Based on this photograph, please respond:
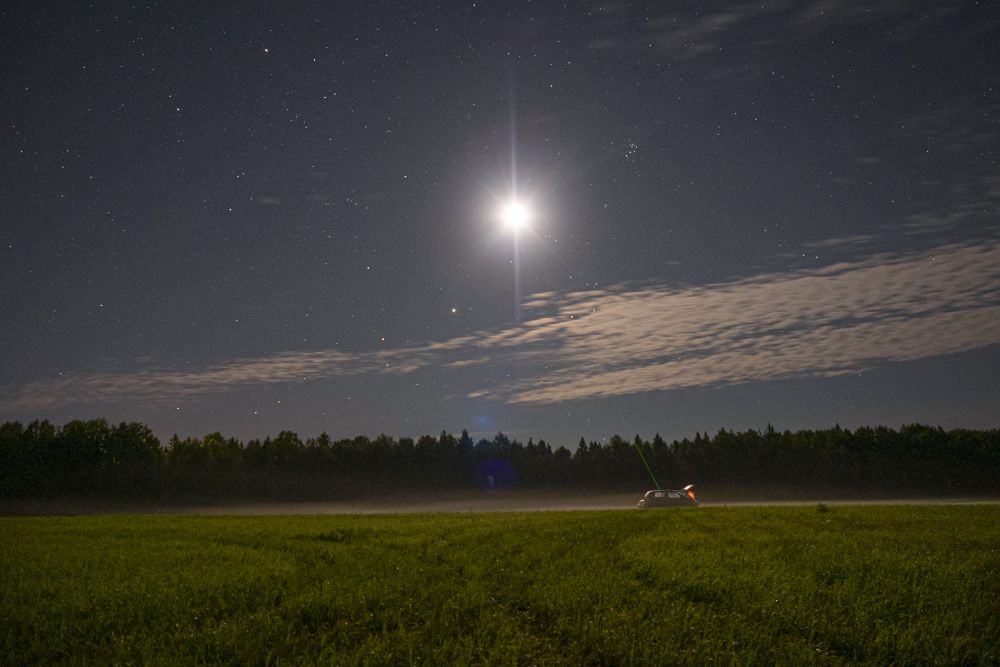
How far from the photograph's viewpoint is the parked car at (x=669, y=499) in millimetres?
40500

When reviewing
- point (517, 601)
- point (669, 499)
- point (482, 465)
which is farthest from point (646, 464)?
point (517, 601)

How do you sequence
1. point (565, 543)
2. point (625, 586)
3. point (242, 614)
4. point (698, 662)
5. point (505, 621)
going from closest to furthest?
point (698, 662) < point (505, 621) < point (242, 614) < point (625, 586) < point (565, 543)

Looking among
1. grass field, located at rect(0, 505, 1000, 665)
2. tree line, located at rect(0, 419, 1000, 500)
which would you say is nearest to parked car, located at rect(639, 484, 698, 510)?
grass field, located at rect(0, 505, 1000, 665)

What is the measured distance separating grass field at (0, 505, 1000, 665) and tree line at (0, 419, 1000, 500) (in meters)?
66.4

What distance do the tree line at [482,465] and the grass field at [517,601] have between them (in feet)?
218

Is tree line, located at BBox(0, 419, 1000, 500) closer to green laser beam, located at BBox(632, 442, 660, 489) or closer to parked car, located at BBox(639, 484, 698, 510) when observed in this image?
green laser beam, located at BBox(632, 442, 660, 489)

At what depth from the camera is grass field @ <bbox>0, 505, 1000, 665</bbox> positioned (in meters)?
8.99

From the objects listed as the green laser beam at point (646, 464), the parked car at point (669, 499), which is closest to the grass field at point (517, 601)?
the parked car at point (669, 499)

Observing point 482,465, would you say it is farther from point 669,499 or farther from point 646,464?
point 669,499

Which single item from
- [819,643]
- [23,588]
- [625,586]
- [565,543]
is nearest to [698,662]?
[819,643]

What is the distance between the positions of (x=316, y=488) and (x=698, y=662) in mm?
85045

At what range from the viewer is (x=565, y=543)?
19.1m

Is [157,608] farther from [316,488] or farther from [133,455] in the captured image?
[133,455]

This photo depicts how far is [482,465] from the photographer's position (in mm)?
91812
